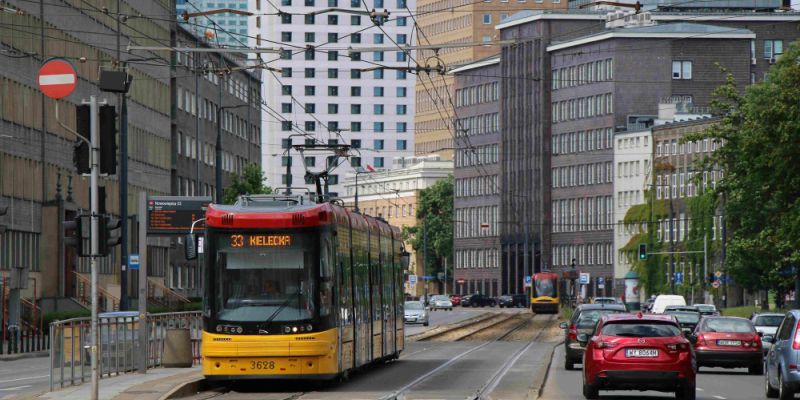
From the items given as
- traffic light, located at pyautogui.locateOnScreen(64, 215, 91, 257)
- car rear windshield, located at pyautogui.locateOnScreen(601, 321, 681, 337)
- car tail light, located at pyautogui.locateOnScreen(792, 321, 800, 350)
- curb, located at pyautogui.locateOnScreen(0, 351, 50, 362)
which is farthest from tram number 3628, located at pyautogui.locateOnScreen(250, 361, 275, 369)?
curb, located at pyautogui.locateOnScreen(0, 351, 50, 362)

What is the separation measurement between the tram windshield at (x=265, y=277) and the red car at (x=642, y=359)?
478 centimetres

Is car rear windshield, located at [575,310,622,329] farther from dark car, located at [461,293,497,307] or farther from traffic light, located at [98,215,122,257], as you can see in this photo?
dark car, located at [461,293,497,307]

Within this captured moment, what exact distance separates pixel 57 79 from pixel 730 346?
2362 cm

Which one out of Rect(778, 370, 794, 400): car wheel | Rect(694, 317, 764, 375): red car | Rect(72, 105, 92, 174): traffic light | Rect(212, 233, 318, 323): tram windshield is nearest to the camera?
Rect(72, 105, 92, 174): traffic light

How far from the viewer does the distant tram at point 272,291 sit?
105 feet

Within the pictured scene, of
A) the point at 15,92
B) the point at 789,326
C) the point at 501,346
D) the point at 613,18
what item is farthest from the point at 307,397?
the point at 613,18

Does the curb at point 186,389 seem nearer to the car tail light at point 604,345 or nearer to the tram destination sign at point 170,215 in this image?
the car tail light at point 604,345

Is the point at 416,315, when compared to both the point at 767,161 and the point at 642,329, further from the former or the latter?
the point at 642,329

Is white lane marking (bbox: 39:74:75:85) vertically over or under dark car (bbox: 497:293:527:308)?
over

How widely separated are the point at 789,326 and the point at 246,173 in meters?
65.9

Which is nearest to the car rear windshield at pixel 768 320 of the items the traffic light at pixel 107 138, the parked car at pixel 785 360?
the parked car at pixel 785 360

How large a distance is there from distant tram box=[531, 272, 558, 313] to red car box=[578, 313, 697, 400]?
10944cm

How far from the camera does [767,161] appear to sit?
67938 millimetres

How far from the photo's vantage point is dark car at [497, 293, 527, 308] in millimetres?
170375
